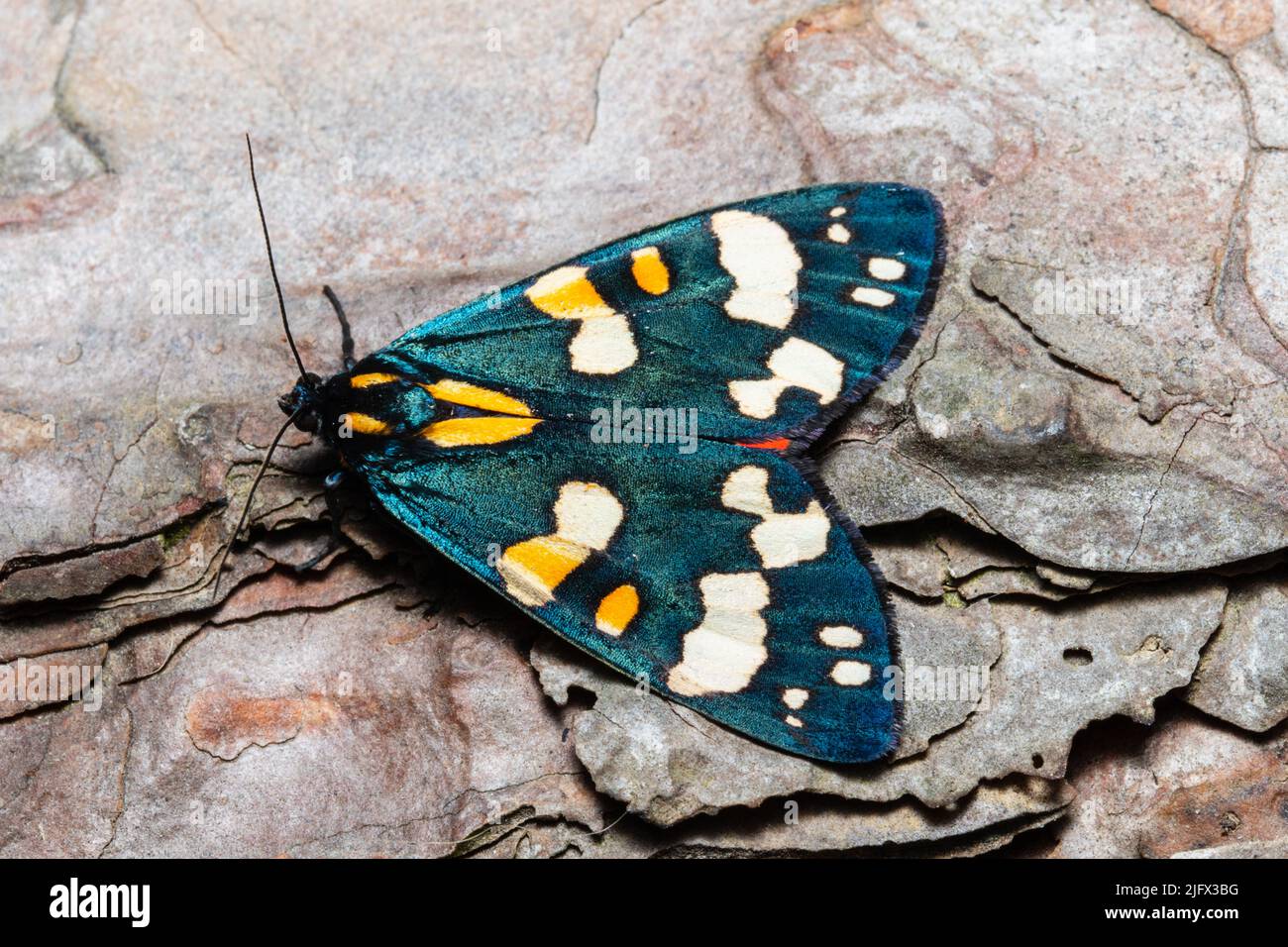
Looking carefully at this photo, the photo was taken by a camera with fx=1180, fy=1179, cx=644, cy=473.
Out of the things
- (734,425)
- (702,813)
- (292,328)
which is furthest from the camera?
(292,328)

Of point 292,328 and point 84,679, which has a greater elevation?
point 292,328

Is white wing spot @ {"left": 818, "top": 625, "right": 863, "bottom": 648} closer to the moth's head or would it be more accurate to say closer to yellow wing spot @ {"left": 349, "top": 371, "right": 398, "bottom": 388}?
yellow wing spot @ {"left": 349, "top": 371, "right": 398, "bottom": 388}

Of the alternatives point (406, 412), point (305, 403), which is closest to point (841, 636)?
point (406, 412)

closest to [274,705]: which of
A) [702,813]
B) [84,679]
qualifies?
[84,679]

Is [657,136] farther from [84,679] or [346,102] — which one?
[84,679]

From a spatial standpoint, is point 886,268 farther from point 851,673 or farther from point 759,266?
point 851,673

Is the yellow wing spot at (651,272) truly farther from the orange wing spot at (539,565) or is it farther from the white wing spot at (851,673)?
the white wing spot at (851,673)
